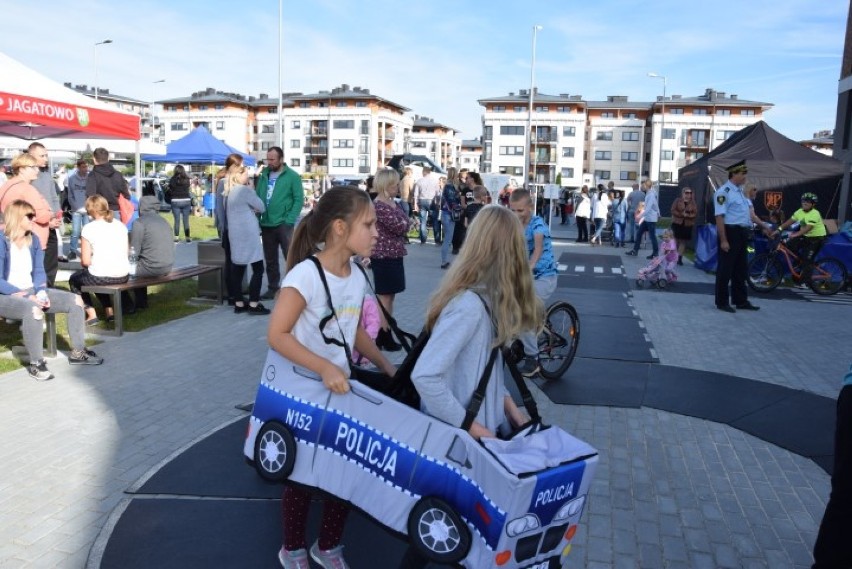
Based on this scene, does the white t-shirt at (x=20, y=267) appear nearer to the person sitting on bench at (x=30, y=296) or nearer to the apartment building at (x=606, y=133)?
the person sitting on bench at (x=30, y=296)

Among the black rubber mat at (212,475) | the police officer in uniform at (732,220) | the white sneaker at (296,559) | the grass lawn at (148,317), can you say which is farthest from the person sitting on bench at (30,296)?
the police officer in uniform at (732,220)

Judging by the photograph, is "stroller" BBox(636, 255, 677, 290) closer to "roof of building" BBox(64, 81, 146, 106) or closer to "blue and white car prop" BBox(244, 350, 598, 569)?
"blue and white car prop" BBox(244, 350, 598, 569)

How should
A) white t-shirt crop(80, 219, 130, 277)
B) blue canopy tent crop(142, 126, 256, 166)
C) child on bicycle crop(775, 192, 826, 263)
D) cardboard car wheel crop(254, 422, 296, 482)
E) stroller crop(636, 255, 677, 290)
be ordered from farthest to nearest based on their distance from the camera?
blue canopy tent crop(142, 126, 256, 166) → child on bicycle crop(775, 192, 826, 263) → stroller crop(636, 255, 677, 290) → white t-shirt crop(80, 219, 130, 277) → cardboard car wheel crop(254, 422, 296, 482)

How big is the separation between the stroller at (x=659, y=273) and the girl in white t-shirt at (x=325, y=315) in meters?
10.9

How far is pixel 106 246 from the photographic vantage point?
789 cm

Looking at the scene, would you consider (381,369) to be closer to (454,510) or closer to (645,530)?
(454,510)

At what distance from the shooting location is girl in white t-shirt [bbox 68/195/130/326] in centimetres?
780

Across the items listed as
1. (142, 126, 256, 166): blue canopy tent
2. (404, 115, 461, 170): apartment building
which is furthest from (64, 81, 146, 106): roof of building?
(142, 126, 256, 166): blue canopy tent

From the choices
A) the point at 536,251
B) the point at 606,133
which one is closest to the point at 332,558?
the point at 536,251

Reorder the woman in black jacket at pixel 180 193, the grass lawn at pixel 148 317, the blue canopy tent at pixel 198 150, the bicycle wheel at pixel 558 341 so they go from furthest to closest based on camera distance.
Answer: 1. the blue canopy tent at pixel 198 150
2. the woman in black jacket at pixel 180 193
3. the grass lawn at pixel 148 317
4. the bicycle wheel at pixel 558 341

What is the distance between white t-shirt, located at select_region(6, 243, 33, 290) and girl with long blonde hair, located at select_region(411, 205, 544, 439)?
5160mm

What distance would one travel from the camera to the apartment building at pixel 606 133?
91.6 meters

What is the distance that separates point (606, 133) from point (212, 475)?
9896 centimetres

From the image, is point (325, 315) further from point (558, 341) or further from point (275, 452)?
point (558, 341)
